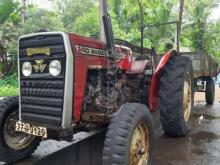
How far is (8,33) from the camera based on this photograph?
719 inches

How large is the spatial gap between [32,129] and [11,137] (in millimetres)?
925

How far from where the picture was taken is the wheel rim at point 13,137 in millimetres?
5117

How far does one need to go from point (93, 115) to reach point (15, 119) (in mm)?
1230

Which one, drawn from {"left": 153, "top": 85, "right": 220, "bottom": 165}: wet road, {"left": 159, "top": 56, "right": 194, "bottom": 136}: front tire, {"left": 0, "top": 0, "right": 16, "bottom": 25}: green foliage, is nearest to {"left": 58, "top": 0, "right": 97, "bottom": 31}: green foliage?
{"left": 0, "top": 0, "right": 16, "bottom": 25}: green foliage

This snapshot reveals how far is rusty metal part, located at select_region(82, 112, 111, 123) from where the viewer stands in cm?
464

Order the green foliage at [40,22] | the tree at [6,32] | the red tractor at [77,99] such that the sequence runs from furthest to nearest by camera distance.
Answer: the green foliage at [40,22]
the tree at [6,32]
the red tractor at [77,99]

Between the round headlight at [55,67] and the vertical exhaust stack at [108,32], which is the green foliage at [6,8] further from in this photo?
the round headlight at [55,67]

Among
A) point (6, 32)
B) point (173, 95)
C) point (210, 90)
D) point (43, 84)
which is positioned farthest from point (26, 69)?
point (6, 32)

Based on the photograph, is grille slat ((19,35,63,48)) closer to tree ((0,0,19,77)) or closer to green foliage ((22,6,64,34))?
tree ((0,0,19,77))

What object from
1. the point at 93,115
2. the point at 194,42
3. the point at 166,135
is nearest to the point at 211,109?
the point at 166,135

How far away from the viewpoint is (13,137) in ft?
17.3

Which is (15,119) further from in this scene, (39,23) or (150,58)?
(39,23)

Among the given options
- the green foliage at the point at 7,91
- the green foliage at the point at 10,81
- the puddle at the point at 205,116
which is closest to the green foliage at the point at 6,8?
the green foliage at the point at 10,81

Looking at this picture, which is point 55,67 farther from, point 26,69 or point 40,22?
point 40,22
